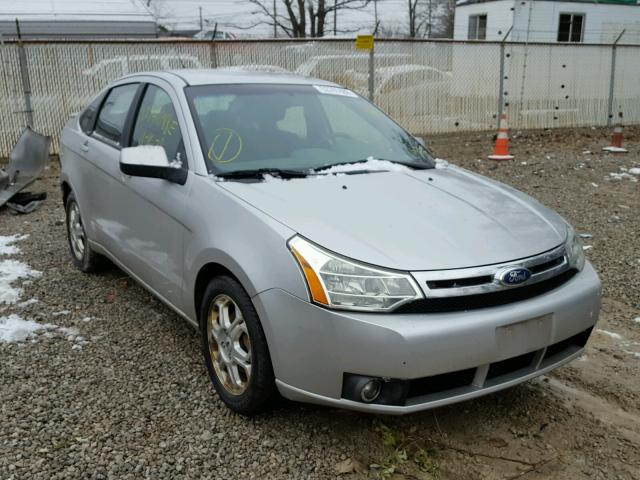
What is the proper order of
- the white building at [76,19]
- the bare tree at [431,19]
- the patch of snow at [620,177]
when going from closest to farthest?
the patch of snow at [620,177] → the white building at [76,19] → the bare tree at [431,19]

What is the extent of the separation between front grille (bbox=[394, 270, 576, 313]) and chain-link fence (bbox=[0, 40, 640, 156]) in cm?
926

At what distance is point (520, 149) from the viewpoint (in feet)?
40.1

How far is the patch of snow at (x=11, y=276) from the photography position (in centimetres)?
478

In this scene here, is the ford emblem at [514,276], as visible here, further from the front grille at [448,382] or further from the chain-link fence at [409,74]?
the chain-link fence at [409,74]

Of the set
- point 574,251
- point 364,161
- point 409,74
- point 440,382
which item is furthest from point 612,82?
point 440,382

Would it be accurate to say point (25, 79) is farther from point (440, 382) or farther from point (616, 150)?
point (616, 150)

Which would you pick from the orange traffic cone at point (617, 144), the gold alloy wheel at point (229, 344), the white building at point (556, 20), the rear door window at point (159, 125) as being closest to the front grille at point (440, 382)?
the gold alloy wheel at point (229, 344)

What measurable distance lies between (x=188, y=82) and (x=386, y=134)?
1.29m

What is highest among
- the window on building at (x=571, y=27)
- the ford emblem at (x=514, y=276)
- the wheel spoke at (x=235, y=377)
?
the window on building at (x=571, y=27)

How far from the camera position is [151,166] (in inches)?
139

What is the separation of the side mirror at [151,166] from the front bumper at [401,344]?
105cm

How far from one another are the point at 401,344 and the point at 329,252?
0.48 metres

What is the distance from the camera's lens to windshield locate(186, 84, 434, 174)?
3.63 metres

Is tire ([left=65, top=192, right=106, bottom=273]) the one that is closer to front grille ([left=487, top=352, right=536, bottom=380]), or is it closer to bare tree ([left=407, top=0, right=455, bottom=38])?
front grille ([left=487, top=352, right=536, bottom=380])
